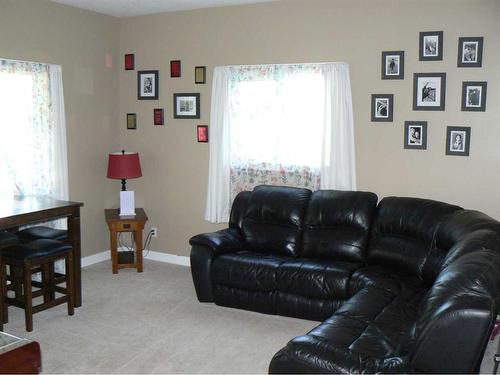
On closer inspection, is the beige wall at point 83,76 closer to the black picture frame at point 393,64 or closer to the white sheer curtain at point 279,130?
the white sheer curtain at point 279,130

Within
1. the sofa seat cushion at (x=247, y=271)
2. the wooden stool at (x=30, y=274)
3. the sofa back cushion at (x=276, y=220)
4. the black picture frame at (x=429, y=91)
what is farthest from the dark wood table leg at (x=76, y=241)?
the black picture frame at (x=429, y=91)

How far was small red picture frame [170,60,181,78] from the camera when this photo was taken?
5.66 meters

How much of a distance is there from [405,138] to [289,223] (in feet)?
4.09

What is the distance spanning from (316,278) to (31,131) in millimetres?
2991

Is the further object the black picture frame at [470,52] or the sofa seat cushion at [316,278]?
the black picture frame at [470,52]

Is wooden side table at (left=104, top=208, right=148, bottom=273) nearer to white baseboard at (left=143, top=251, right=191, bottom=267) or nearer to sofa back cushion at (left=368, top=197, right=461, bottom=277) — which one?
white baseboard at (left=143, top=251, right=191, bottom=267)

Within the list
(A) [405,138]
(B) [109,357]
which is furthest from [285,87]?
(B) [109,357]

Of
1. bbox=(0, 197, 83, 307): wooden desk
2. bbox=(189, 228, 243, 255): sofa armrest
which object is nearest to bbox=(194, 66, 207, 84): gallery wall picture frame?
bbox=(189, 228, 243, 255): sofa armrest

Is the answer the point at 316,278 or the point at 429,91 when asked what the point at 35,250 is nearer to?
the point at 316,278

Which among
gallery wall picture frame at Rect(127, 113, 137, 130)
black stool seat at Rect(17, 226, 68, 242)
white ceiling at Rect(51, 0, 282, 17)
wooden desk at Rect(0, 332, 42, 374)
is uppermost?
white ceiling at Rect(51, 0, 282, 17)

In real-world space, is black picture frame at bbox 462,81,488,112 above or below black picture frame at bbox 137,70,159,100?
below

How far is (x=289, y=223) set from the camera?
15.5 ft

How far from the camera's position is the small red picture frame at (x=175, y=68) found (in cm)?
566

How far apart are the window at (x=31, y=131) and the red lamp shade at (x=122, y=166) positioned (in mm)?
468
